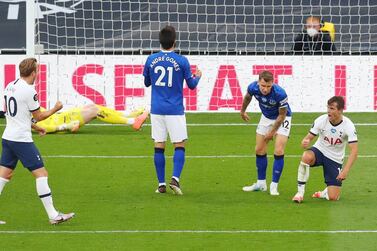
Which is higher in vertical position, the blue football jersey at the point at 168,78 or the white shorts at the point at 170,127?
the blue football jersey at the point at 168,78

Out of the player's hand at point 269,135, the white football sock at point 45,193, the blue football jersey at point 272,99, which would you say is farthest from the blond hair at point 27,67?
the player's hand at point 269,135

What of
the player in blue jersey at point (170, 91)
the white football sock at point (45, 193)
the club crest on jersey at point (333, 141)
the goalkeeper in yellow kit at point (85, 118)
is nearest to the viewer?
the white football sock at point (45, 193)

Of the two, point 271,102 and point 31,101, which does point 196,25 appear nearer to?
point 271,102

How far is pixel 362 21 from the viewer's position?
920 inches

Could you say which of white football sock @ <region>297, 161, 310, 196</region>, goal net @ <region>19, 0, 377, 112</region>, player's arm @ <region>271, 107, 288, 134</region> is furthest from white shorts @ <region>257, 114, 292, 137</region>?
goal net @ <region>19, 0, 377, 112</region>

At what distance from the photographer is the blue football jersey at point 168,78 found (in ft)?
47.1

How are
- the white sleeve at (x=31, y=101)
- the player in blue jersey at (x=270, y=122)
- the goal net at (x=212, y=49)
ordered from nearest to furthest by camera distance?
1. the white sleeve at (x=31, y=101)
2. the player in blue jersey at (x=270, y=122)
3. the goal net at (x=212, y=49)

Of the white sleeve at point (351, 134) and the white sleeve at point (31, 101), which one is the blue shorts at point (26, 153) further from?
the white sleeve at point (351, 134)

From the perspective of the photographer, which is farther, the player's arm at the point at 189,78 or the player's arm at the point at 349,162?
the player's arm at the point at 189,78

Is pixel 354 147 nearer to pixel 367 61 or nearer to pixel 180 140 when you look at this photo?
pixel 180 140

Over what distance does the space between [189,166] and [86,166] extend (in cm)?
150

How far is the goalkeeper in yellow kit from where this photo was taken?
19.6 metres

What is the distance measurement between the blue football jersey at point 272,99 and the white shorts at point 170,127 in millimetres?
960

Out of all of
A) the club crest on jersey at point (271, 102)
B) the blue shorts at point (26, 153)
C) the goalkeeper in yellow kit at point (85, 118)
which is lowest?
the goalkeeper in yellow kit at point (85, 118)
